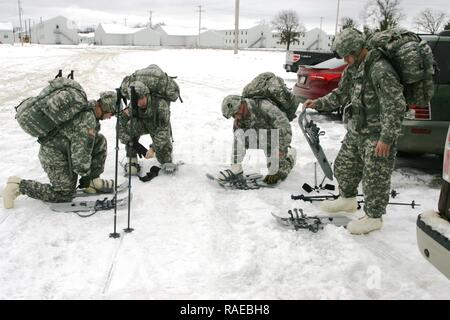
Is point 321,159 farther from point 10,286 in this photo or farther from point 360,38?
point 10,286

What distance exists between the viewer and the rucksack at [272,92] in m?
5.60

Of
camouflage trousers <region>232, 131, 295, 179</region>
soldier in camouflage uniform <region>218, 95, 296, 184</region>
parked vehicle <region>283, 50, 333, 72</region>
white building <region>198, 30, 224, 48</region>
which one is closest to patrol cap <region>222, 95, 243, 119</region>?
soldier in camouflage uniform <region>218, 95, 296, 184</region>

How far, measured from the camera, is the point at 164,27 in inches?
3974

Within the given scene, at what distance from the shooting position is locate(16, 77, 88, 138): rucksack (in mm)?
4352

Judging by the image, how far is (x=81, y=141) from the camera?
14.8ft

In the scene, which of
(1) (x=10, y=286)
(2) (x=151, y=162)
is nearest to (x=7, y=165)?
(2) (x=151, y=162)

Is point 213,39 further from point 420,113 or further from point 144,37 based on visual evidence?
point 420,113

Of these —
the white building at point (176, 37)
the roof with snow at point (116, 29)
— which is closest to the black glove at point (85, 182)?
the roof with snow at point (116, 29)

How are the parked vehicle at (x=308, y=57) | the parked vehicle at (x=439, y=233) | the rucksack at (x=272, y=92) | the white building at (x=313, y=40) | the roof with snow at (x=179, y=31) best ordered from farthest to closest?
the roof with snow at (x=179, y=31), the white building at (x=313, y=40), the parked vehicle at (x=308, y=57), the rucksack at (x=272, y=92), the parked vehicle at (x=439, y=233)

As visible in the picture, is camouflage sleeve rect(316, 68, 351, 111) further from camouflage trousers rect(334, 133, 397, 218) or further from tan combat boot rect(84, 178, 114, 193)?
tan combat boot rect(84, 178, 114, 193)

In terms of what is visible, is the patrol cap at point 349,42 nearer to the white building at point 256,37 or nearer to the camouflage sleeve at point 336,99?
the camouflage sleeve at point 336,99

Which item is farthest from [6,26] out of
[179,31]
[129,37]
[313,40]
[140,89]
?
[140,89]

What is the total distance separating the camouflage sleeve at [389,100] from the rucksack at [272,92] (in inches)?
77.9
